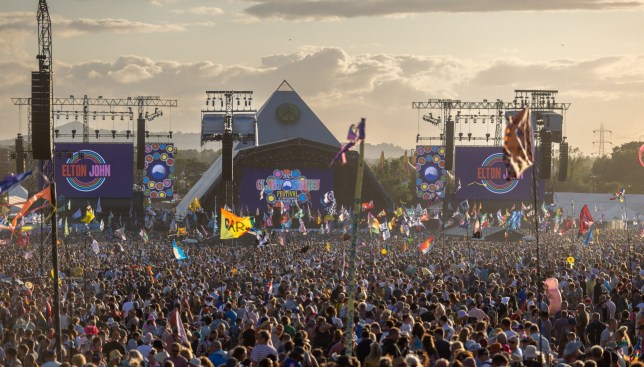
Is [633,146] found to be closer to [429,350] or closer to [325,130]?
[325,130]

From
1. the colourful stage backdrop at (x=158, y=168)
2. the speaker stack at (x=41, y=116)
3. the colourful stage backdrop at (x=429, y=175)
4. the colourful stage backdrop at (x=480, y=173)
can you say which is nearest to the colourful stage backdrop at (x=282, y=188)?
the colourful stage backdrop at (x=158, y=168)

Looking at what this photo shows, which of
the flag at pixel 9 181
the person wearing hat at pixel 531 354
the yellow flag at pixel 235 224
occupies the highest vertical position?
the flag at pixel 9 181

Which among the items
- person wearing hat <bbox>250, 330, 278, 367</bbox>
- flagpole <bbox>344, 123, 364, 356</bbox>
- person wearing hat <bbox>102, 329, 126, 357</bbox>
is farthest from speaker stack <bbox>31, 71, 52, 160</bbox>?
flagpole <bbox>344, 123, 364, 356</bbox>

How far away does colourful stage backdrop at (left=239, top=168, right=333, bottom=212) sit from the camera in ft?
257

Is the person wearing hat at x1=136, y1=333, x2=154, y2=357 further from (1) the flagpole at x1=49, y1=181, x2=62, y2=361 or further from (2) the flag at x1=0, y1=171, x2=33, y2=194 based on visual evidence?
(2) the flag at x1=0, y1=171, x2=33, y2=194

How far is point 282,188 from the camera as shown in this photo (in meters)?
78.4

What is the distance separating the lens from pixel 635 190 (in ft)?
421

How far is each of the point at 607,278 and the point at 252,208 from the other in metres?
53.8

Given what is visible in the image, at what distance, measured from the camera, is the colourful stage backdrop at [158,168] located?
3009 inches

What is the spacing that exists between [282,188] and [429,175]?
9.90 metres

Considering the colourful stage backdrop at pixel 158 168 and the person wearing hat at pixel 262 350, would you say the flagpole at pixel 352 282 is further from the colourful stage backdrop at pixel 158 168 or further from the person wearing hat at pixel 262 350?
the colourful stage backdrop at pixel 158 168

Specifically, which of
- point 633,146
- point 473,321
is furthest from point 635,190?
point 473,321

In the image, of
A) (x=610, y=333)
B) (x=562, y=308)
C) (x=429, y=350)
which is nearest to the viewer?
(x=429, y=350)

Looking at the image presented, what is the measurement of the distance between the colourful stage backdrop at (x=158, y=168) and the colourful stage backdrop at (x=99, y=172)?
1134mm
